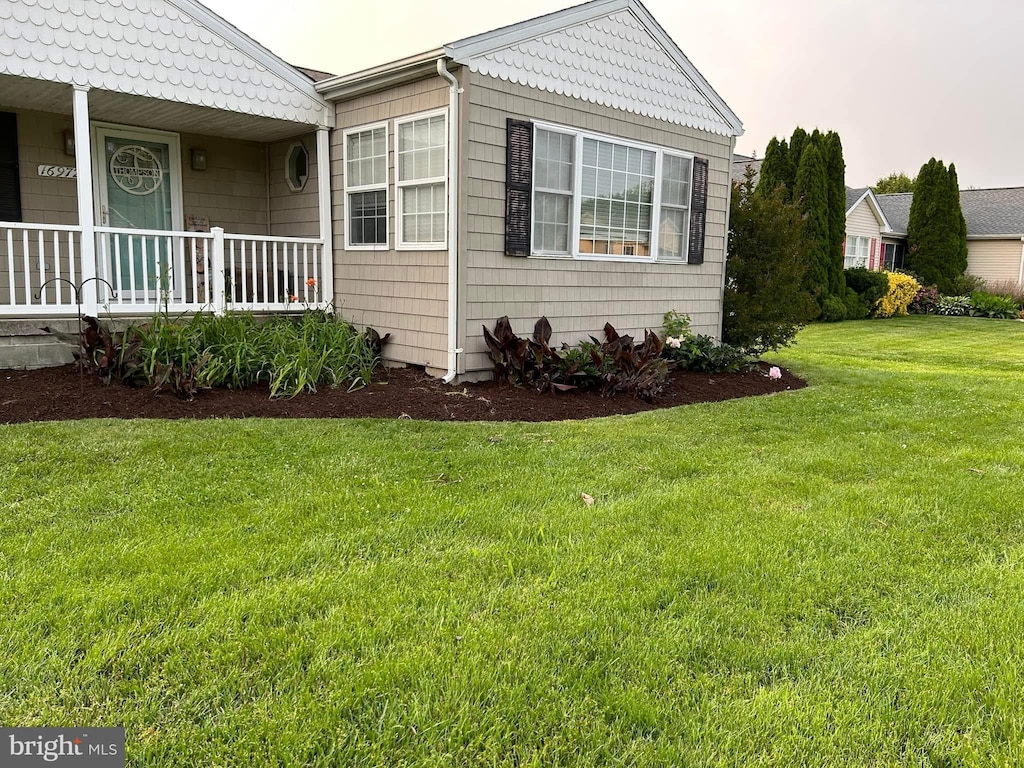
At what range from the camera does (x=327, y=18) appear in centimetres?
1303

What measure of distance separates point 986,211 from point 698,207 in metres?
25.8

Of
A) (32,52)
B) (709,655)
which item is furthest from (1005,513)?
(32,52)

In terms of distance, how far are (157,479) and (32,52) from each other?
478cm

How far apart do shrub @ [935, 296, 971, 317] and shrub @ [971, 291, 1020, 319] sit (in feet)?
0.61

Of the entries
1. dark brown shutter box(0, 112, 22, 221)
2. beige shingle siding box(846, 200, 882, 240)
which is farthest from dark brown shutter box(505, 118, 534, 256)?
beige shingle siding box(846, 200, 882, 240)

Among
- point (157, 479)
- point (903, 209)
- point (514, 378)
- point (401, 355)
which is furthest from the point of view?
point (903, 209)

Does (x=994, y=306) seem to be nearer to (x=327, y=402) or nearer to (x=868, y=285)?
(x=868, y=285)

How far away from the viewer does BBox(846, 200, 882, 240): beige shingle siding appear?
23984 millimetres

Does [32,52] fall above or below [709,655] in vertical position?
above

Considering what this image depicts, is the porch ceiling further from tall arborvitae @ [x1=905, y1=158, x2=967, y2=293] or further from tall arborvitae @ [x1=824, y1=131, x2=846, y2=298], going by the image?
tall arborvitae @ [x1=905, y1=158, x2=967, y2=293]

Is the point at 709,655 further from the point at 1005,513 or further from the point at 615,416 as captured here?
the point at 615,416

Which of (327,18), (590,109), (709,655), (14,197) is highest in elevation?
(327,18)

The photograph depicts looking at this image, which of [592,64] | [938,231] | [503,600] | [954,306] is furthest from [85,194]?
[938,231]

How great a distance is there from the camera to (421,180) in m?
7.24
